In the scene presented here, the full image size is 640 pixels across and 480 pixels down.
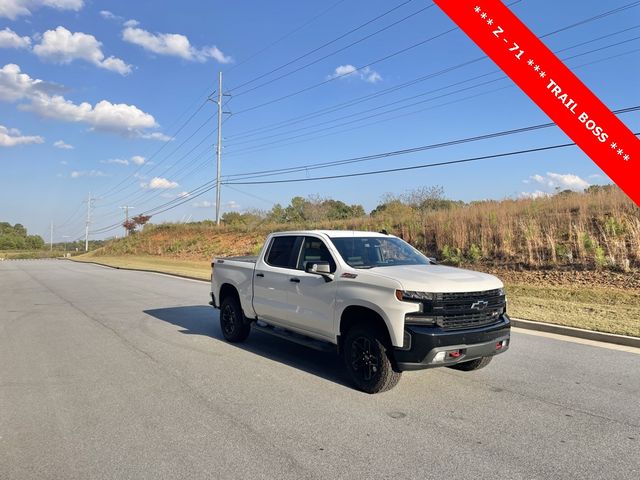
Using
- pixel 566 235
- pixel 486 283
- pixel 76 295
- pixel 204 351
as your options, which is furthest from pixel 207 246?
pixel 486 283

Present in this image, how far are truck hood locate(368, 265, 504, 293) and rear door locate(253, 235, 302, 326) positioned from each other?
1.60m

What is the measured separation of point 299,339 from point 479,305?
242 cm

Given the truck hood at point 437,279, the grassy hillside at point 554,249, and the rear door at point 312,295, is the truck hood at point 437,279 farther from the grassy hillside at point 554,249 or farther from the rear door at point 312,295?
the grassy hillside at point 554,249

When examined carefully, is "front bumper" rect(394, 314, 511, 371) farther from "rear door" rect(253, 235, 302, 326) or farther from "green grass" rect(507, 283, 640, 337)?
"green grass" rect(507, 283, 640, 337)

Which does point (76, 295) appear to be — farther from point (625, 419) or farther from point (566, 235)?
point (566, 235)

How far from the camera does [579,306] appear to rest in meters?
10.9

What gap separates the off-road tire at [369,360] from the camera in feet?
17.4

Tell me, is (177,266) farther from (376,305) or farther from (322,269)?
(376,305)

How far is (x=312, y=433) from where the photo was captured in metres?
4.35

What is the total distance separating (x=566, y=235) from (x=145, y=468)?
1673 centimetres

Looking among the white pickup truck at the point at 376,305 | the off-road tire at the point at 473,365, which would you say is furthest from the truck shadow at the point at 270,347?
the off-road tire at the point at 473,365

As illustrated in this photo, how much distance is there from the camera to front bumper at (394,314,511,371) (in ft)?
16.4

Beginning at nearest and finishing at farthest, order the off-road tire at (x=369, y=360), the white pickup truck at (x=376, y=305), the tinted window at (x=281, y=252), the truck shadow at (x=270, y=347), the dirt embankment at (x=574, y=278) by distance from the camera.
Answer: the white pickup truck at (x=376, y=305)
the off-road tire at (x=369, y=360)
the truck shadow at (x=270, y=347)
the tinted window at (x=281, y=252)
the dirt embankment at (x=574, y=278)

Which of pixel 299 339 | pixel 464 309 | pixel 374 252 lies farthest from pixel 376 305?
pixel 299 339
